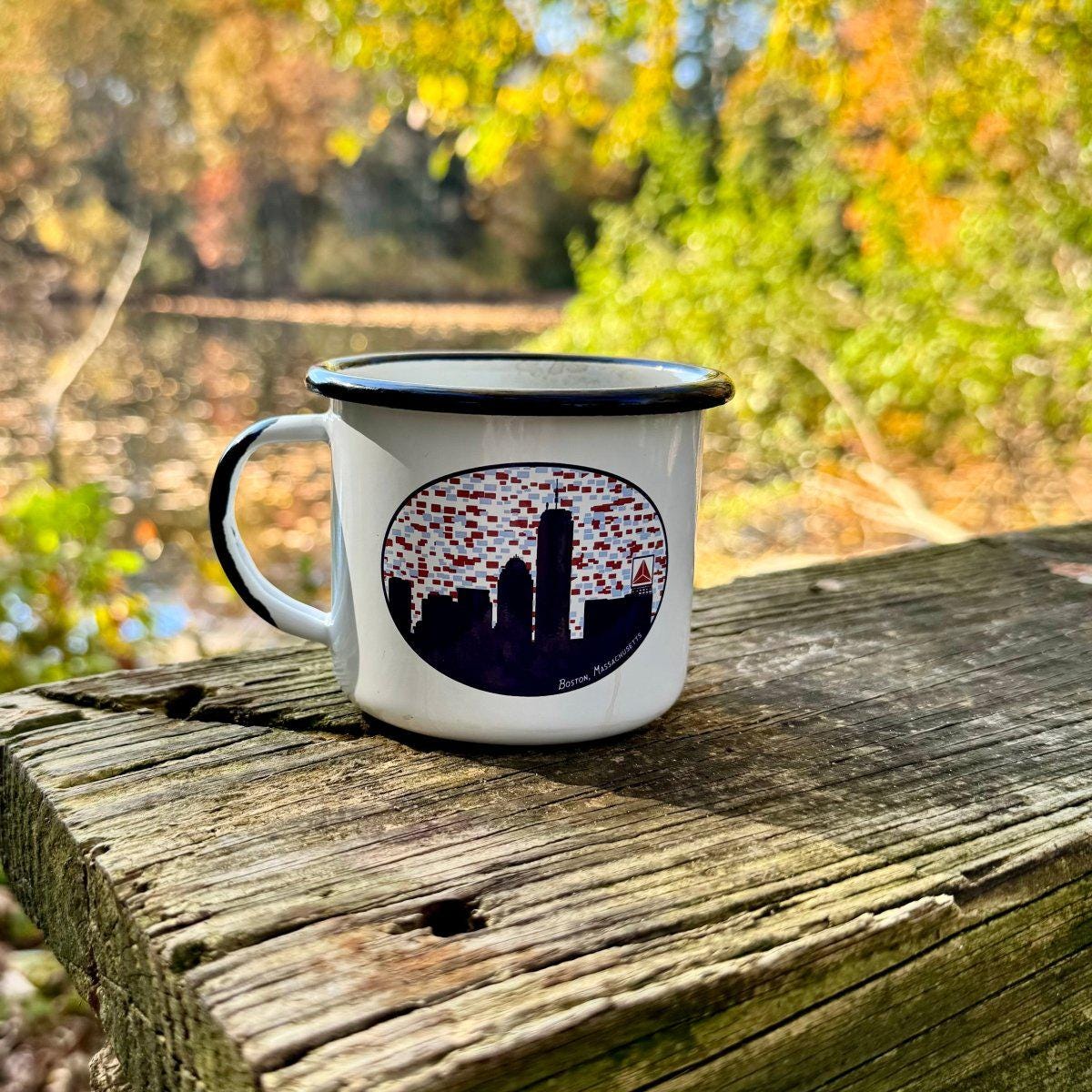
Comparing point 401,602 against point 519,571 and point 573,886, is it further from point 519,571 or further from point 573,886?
point 573,886

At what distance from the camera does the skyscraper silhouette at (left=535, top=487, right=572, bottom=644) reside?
71 centimetres

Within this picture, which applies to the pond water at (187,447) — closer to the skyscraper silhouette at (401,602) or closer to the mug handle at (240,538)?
the mug handle at (240,538)

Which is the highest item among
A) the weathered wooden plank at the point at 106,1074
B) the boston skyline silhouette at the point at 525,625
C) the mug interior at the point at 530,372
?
the mug interior at the point at 530,372

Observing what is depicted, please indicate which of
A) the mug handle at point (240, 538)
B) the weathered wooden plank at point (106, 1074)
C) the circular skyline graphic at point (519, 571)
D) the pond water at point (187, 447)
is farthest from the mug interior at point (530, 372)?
the pond water at point (187, 447)

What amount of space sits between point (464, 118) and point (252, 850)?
141 inches

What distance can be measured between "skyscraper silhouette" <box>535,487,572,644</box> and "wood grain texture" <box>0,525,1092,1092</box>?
10 centimetres

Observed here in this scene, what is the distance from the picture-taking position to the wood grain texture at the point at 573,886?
1.55 feet

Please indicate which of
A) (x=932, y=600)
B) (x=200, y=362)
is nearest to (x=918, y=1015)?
(x=932, y=600)

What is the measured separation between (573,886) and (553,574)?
22 centimetres

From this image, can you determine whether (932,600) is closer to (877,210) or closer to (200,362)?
(877,210)

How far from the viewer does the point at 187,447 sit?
7.14 metres

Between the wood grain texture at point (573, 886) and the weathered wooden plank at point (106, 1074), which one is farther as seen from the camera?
the weathered wooden plank at point (106, 1074)

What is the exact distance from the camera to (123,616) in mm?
2561

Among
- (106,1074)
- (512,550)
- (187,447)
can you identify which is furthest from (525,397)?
(187,447)
